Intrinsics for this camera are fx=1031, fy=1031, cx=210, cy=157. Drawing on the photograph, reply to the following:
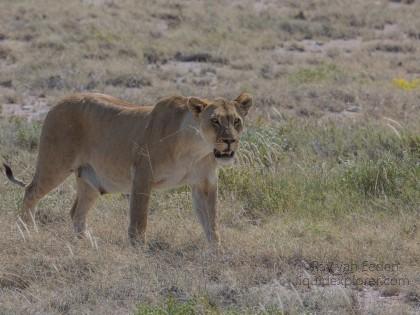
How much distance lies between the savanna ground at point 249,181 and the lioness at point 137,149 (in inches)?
12.4

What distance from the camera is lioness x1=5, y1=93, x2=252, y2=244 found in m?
7.98

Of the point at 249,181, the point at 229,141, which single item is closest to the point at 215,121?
the point at 229,141

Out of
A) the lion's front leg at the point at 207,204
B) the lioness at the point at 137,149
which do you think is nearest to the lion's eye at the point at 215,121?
the lioness at the point at 137,149

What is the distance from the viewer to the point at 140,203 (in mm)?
8070

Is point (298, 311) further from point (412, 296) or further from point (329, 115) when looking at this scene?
point (329, 115)

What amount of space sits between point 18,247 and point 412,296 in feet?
9.68

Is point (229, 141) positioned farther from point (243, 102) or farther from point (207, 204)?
point (207, 204)

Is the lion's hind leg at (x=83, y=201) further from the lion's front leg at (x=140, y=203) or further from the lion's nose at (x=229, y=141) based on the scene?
the lion's nose at (x=229, y=141)

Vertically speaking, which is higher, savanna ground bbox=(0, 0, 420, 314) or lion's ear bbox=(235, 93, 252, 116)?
lion's ear bbox=(235, 93, 252, 116)

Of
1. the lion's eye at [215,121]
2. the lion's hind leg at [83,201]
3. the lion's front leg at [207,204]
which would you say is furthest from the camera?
the lion's hind leg at [83,201]

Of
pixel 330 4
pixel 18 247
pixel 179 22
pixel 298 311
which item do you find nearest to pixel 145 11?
pixel 179 22

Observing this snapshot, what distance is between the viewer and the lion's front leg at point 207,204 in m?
8.24

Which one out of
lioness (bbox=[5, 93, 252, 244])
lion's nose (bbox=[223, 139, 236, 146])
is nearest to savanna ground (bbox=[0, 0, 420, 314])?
lioness (bbox=[5, 93, 252, 244])

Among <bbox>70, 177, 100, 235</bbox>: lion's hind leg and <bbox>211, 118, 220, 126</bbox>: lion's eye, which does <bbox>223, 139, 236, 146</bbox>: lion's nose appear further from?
<bbox>70, 177, 100, 235</bbox>: lion's hind leg
